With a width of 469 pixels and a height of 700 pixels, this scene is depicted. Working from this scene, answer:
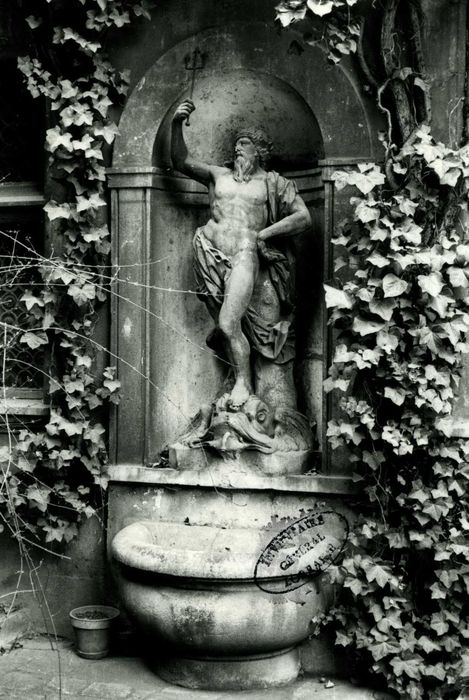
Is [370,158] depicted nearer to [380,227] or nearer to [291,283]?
[380,227]

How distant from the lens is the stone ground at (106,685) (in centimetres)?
553

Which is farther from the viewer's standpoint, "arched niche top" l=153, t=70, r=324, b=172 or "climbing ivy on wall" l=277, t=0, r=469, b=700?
"arched niche top" l=153, t=70, r=324, b=172

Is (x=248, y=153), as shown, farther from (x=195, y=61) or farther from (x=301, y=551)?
(x=301, y=551)

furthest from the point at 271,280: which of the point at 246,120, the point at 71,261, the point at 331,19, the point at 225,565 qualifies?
the point at 225,565

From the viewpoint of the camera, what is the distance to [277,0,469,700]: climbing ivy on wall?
17.7ft

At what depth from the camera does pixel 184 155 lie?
618 cm

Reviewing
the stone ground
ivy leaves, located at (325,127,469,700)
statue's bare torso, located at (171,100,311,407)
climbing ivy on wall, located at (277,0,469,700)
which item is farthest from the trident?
the stone ground

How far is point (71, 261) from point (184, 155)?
91cm

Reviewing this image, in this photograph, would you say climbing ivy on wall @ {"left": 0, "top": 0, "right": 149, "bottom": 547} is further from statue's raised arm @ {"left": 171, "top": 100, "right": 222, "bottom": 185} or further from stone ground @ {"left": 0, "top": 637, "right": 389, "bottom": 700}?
stone ground @ {"left": 0, "top": 637, "right": 389, "bottom": 700}

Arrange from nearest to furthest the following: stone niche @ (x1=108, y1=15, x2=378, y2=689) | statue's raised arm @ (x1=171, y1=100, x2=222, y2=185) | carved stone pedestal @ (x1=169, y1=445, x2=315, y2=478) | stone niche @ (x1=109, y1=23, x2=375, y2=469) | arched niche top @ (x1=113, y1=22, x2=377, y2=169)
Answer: stone niche @ (x1=108, y1=15, x2=378, y2=689), arched niche top @ (x1=113, y1=22, x2=377, y2=169), carved stone pedestal @ (x1=169, y1=445, x2=315, y2=478), statue's raised arm @ (x1=171, y1=100, x2=222, y2=185), stone niche @ (x1=109, y1=23, x2=375, y2=469)

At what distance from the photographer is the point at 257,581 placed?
5.39m

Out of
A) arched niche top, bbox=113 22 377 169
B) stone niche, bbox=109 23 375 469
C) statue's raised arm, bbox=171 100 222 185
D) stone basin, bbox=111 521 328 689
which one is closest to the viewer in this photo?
stone basin, bbox=111 521 328 689

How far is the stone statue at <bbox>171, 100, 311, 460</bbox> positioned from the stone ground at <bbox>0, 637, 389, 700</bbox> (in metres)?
1.32

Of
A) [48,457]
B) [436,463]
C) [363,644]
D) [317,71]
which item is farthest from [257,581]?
[317,71]
